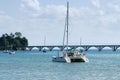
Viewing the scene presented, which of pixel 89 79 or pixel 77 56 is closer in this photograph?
pixel 89 79

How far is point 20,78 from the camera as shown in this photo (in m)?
60.7

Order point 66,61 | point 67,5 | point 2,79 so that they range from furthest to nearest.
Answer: point 67,5, point 66,61, point 2,79

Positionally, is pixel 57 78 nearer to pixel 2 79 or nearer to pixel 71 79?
pixel 71 79

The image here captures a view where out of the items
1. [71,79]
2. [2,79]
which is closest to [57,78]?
[71,79]

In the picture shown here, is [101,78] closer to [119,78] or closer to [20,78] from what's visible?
[119,78]

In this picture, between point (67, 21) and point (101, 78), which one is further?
point (67, 21)

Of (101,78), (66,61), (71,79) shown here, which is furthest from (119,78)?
(66,61)

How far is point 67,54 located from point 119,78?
4371 centimetres

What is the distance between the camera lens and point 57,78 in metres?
61.5

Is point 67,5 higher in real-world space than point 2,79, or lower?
higher

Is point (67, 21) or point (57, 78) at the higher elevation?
point (67, 21)

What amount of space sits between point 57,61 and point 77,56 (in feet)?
17.5

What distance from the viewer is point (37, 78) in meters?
60.5

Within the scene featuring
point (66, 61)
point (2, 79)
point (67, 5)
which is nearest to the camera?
point (2, 79)
